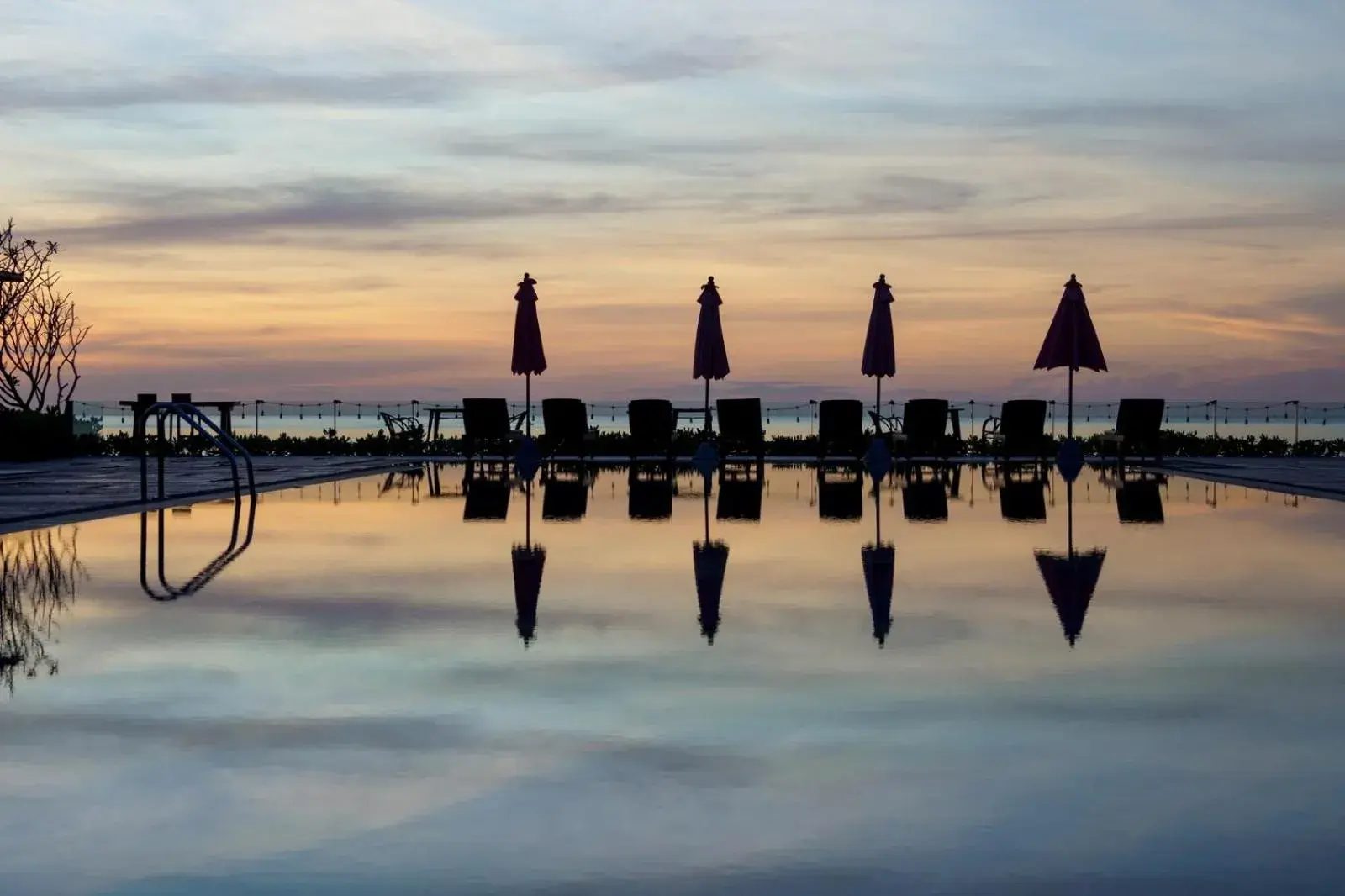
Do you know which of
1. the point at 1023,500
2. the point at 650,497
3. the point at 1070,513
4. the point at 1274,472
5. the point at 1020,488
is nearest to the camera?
the point at 1070,513

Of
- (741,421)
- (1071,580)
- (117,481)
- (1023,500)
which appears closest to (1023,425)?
(741,421)

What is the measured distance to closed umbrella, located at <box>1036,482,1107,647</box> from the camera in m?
7.90

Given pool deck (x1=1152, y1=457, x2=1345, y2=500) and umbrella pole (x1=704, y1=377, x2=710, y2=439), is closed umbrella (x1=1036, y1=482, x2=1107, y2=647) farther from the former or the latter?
umbrella pole (x1=704, y1=377, x2=710, y2=439)

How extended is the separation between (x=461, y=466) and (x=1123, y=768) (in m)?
20.1

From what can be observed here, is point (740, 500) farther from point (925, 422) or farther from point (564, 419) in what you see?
point (925, 422)

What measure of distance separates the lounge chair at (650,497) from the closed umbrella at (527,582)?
150cm

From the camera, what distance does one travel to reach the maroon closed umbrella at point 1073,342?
2284cm

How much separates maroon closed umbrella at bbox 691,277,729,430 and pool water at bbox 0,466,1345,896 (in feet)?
40.8

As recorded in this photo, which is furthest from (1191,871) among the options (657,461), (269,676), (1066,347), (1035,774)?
(657,461)

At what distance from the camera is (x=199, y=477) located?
19859 mm

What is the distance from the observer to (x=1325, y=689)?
20.0 feet

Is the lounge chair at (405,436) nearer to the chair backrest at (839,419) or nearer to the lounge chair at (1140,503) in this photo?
the chair backrest at (839,419)

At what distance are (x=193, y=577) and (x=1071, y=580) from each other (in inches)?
192

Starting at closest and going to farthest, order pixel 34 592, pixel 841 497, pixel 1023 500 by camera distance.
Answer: pixel 34 592, pixel 1023 500, pixel 841 497
